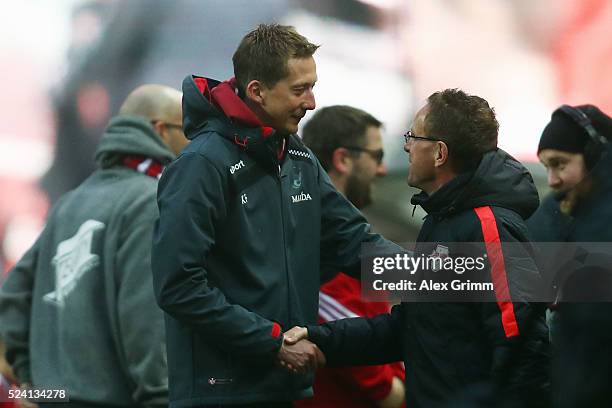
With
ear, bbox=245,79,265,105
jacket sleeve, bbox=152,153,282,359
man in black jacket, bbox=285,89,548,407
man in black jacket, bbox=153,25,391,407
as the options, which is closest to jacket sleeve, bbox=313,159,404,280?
man in black jacket, bbox=153,25,391,407

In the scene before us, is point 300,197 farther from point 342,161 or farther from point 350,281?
point 342,161

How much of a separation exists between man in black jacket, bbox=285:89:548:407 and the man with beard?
0.57 meters

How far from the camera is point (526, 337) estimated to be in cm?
323

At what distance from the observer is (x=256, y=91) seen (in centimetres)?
359

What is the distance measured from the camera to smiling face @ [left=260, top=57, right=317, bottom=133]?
141 inches

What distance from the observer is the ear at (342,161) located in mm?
4645

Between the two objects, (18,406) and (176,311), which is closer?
(176,311)

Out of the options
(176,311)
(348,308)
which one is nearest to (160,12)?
(348,308)

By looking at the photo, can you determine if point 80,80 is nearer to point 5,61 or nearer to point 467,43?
point 5,61

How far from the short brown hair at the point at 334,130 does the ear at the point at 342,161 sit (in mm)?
17

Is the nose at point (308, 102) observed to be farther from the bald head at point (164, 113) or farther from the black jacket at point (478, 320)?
the bald head at point (164, 113)

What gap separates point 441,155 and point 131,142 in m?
1.39

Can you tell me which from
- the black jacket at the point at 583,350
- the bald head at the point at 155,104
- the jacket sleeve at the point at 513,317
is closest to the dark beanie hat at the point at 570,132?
the jacket sleeve at the point at 513,317

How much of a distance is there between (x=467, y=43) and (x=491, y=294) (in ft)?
8.82
